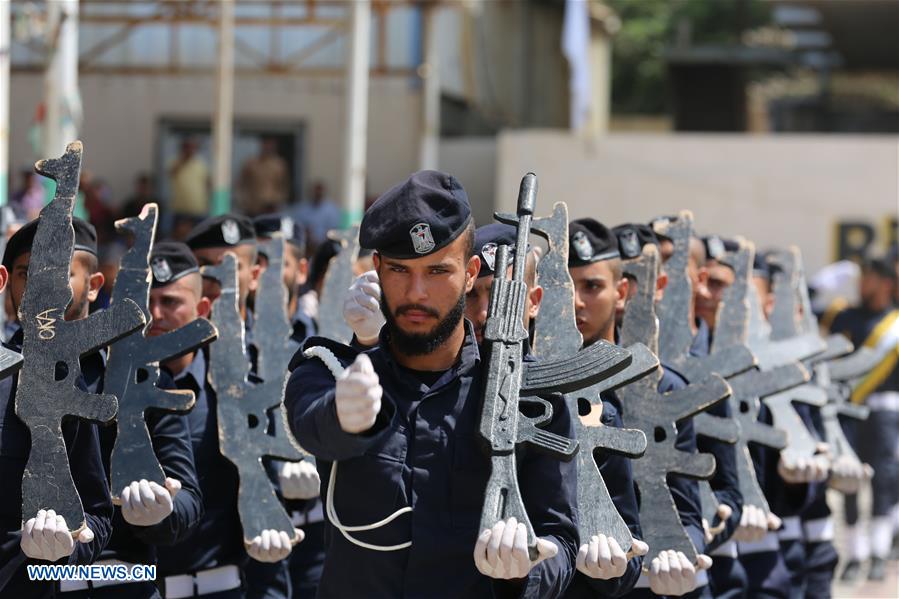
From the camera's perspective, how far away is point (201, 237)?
6.81m

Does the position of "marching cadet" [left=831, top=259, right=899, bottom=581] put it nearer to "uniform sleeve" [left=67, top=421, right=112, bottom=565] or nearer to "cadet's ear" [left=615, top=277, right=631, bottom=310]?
"cadet's ear" [left=615, top=277, right=631, bottom=310]

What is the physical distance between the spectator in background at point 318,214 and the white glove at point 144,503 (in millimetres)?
12476

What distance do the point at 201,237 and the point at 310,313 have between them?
998 mm

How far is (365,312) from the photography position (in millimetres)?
4031

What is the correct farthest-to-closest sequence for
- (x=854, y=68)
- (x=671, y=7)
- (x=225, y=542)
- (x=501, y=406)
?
(x=671, y=7) → (x=854, y=68) → (x=225, y=542) → (x=501, y=406)

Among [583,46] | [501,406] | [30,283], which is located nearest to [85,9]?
[583,46]

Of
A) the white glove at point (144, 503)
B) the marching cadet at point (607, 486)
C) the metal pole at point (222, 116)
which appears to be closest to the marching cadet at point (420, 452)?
the marching cadet at point (607, 486)

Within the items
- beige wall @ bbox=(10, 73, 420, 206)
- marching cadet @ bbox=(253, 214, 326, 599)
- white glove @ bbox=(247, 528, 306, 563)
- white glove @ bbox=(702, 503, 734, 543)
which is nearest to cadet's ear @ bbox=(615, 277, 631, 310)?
white glove @ bbox=(702, 503, 734, 543)

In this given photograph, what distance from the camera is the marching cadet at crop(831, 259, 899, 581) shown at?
36.9 ft

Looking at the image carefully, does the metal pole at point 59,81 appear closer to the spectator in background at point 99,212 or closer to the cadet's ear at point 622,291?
the cadet's ear at point 622,291

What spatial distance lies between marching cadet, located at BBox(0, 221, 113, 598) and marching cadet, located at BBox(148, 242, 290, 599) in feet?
2.58

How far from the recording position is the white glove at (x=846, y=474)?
8148 mm

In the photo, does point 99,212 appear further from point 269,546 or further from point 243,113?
point 269,546

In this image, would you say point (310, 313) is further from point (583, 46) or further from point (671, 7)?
point (671, 7)
